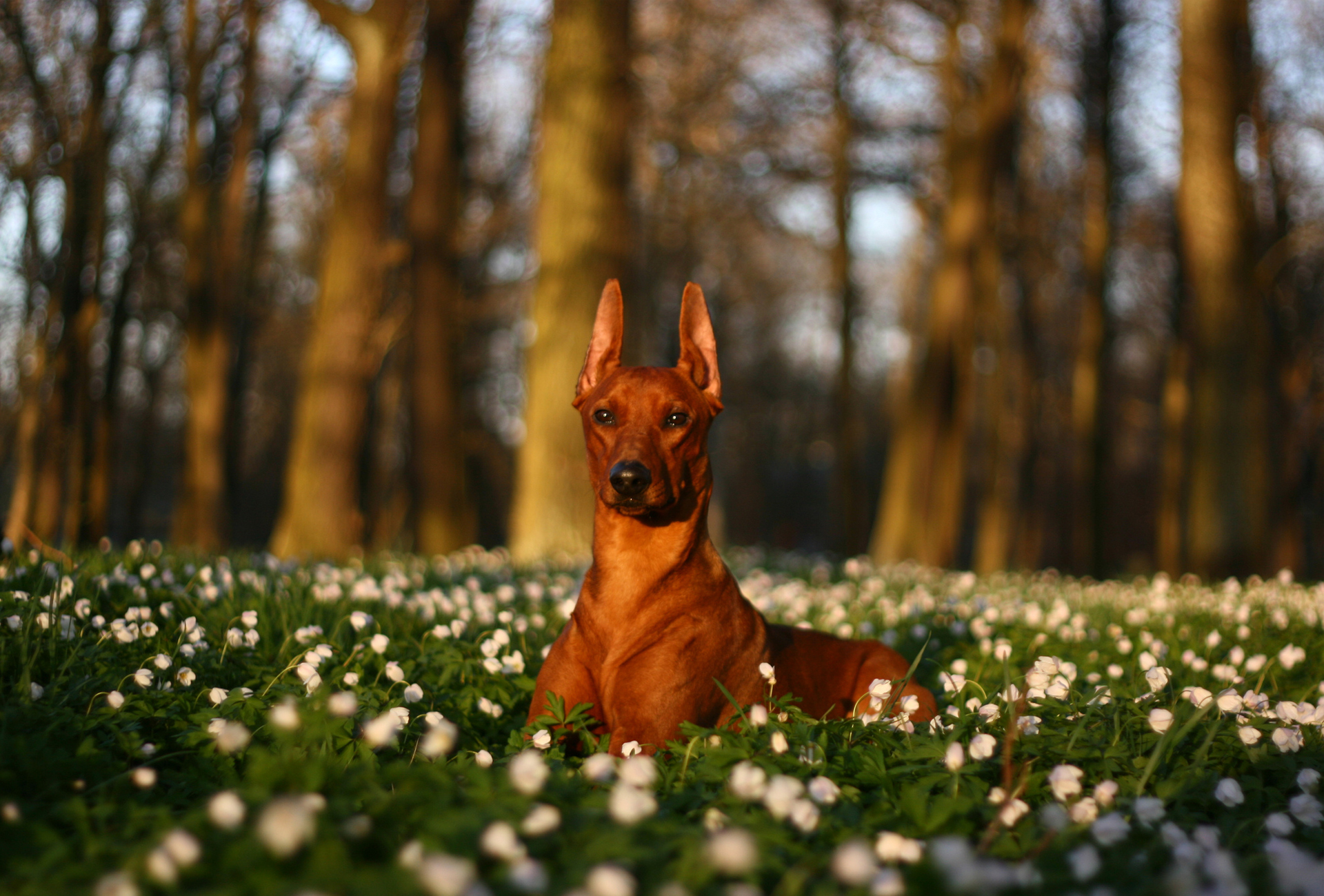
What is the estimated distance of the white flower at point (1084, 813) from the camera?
2.60 metres

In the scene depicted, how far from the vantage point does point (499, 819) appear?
7.29ft

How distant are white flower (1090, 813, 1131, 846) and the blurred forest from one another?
305 inches

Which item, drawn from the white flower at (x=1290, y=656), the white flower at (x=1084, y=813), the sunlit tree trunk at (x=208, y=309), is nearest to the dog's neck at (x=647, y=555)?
the white flower at (x=1084, y=813)

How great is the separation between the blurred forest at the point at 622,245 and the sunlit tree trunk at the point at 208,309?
7 cm

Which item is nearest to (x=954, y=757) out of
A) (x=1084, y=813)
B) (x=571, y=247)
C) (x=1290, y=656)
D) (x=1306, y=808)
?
(x=1084, y=813)

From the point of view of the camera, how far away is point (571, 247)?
10023 millimetres

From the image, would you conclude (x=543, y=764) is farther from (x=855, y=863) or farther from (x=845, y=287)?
(x=845, y=287)

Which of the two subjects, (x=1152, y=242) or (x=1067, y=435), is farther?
(x=1067, y=435)

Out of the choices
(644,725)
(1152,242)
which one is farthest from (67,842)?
(1152,242)

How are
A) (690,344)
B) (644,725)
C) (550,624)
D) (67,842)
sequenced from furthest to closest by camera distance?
(550,624) < (690,344) < (644,725) < (67,842)

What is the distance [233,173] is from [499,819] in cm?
1955

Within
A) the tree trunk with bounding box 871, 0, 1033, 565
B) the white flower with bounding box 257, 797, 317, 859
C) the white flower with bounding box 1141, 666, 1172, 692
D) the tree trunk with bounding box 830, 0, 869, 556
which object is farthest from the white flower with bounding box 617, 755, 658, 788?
the tree trunk with bounding box 830, 0, 869, 556

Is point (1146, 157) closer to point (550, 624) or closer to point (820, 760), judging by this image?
point (550, 624)

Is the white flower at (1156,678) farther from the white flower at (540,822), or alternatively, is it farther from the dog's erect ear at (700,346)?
the white flower at (540,822)
